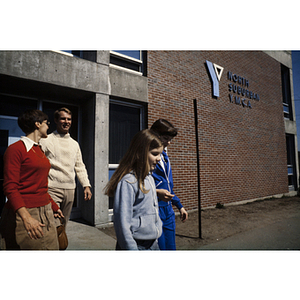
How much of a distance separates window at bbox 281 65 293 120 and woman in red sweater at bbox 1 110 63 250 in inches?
294

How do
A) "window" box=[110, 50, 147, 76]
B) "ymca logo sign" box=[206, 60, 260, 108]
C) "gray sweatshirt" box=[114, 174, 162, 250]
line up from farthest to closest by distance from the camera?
"ymca logo sign" box=[206, 60, 260, 108], "window" box=[110, 50, 147, 76], "gray sweatshirt" box=[114, 174, 162, 250]

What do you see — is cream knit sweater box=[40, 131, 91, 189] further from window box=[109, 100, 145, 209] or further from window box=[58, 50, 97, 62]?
window box=[58, 50, 97, 62]

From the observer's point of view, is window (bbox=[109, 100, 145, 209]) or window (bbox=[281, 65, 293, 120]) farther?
window (bbox=[281, 65, 293, 120])

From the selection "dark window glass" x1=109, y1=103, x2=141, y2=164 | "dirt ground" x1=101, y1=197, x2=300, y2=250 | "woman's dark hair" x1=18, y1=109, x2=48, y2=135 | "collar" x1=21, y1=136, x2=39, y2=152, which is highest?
"dark window glass" x1=109, y1=103, x2=141, y2=164

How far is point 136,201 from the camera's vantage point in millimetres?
1610

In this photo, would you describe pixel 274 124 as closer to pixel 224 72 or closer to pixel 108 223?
pixel 224 72

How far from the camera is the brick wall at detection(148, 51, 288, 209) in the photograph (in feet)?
19.0

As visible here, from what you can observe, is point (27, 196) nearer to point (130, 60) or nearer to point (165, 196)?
point (165, 196)

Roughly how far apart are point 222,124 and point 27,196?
6.56 m

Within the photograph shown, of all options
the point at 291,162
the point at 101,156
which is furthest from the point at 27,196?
the point at 291,162

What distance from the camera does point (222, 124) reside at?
712 cm

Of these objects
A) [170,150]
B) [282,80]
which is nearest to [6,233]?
[170,150]

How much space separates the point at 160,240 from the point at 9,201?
156 cm

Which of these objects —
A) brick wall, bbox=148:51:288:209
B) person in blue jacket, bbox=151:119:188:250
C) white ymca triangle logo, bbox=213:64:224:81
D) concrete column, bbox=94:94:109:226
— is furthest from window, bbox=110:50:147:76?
person in blue jacket, bbox=151:119:188:250
